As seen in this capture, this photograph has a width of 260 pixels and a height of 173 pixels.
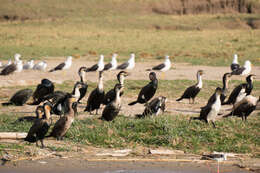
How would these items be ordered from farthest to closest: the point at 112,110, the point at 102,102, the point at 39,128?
the point at 102,102 < the point at 112,110 < the point at 39,128

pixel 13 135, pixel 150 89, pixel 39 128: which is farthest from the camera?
pixel 150 89

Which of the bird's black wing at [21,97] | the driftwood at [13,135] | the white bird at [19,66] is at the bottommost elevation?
the driftwood at [13,135]

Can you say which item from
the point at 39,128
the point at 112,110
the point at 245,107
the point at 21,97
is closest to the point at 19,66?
the point at 21,97

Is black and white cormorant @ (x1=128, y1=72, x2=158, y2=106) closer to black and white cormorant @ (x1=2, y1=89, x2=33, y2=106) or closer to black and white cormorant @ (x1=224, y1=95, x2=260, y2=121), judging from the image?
black and white cormorant @ (x1=224, y1=95, x2=260, y2=121)

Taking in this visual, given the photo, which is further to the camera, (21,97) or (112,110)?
(21,97)

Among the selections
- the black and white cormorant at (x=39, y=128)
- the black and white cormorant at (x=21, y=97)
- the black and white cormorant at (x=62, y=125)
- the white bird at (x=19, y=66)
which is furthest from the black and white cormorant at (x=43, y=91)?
the white bird at (x=19, y=66)

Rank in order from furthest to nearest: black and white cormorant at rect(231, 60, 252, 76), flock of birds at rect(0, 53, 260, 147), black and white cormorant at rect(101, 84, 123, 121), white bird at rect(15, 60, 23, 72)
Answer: white bird at rect(15, 60, 23, 72) < black and white cormorant at rect(231, 60, 252, 76) < black and white cormorant at rect(101, 84, 123, 121) < flock of birds at rect(0, 53, 260, 147)

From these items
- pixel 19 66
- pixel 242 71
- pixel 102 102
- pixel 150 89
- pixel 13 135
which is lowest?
pixel 13 135

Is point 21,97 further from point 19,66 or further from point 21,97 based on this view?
point 19,66

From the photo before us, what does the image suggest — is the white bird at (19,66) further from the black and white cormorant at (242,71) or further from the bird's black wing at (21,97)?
the black and white cormorant at (242,71)

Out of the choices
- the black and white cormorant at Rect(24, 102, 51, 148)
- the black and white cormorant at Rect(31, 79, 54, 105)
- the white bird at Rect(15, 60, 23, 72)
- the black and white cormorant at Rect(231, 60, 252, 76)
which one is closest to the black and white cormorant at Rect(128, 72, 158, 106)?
the black and white cormorant at Rect(31, 79, 54, 105)

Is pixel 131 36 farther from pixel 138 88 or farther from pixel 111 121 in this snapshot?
pixel 111 121

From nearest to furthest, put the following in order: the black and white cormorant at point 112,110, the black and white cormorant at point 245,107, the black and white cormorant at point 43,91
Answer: the black and white cormorant at point 112,110 < the black and white cormorant at point 245,107 < the black and white cormorant at point 43,91

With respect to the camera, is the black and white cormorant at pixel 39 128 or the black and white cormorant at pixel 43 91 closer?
the black and white cormorant at pixel 39 128
